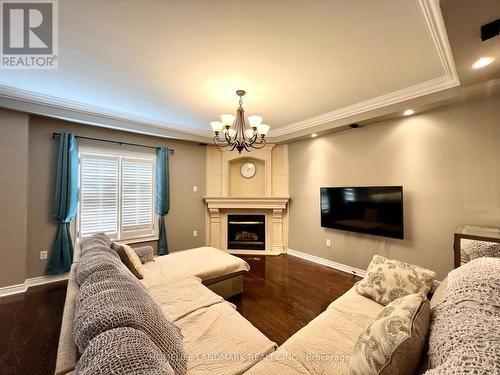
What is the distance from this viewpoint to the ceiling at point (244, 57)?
4.84 ft

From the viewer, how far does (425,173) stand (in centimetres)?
277

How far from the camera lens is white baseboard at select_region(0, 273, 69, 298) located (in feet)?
8.93

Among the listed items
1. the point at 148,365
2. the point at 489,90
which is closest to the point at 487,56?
the point at 489,90

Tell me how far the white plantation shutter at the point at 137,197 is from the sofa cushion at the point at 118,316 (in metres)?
3.03

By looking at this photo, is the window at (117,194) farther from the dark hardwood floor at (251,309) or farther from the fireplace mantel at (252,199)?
the fireplace mantel at (252,199)

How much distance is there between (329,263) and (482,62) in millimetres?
3255

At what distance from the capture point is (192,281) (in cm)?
210

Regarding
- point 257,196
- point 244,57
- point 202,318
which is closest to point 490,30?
point 244,57

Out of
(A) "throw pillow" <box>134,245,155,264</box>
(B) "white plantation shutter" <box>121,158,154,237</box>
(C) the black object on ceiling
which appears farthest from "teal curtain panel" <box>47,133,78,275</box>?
(C) the black object on ceiling

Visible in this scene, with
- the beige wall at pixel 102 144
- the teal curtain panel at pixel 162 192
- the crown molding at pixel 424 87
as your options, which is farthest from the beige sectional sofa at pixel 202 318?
the crown molding at pixel 424 87

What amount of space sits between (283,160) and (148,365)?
171 inches

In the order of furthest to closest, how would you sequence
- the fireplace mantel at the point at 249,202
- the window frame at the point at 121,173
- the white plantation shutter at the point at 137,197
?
1. the fireplace mantel at the point at 249,202
2. the white plantation shutter at the point at 137,197
3. the window frame at the point at 121,173

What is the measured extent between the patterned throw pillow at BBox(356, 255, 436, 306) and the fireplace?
292 centimetres

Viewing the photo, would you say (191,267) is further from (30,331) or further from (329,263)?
(329,263)
